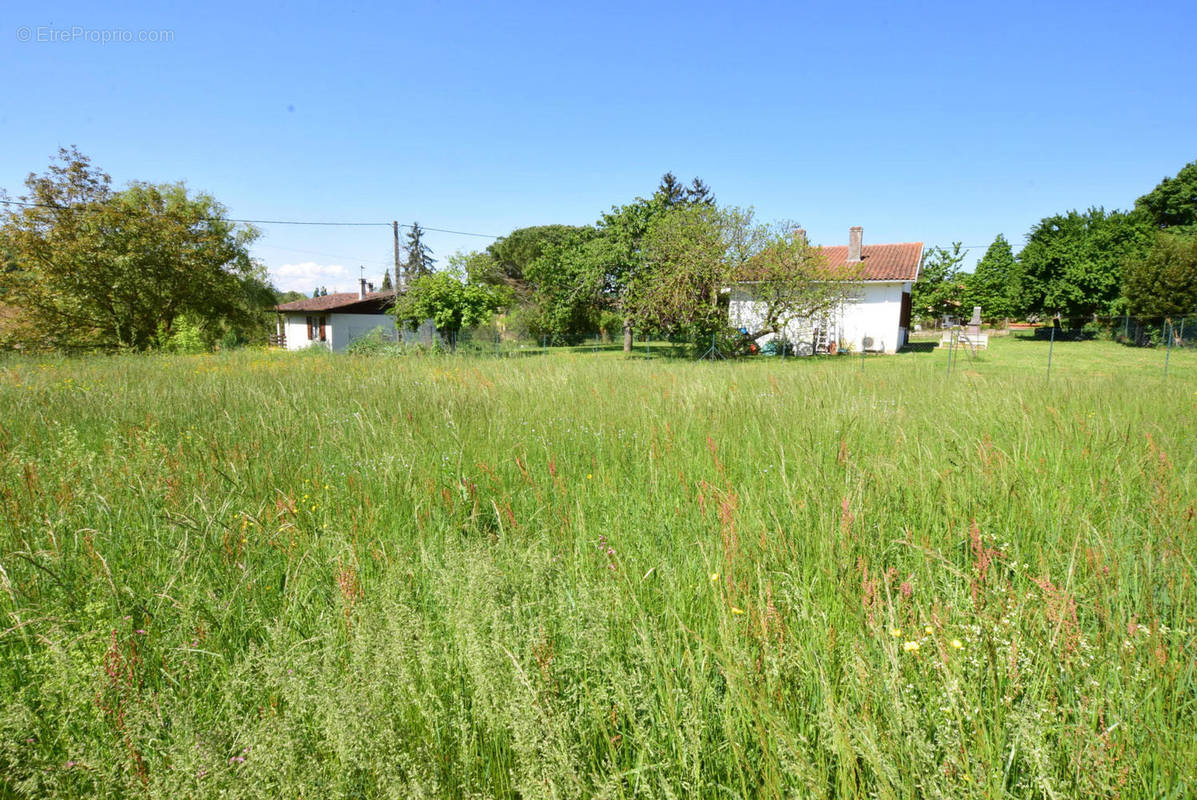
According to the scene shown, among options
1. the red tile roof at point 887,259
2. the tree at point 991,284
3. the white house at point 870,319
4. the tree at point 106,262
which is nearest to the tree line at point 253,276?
the tree at point 106,262

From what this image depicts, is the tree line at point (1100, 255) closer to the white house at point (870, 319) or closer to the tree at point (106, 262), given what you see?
the white house at point (870, 319)

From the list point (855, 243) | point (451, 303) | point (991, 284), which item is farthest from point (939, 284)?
point (451, 303)

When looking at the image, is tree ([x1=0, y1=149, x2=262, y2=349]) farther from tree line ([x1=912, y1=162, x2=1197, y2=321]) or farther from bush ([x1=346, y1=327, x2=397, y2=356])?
tree line ([x1=912, y1=162, x2=1197, y2=321])

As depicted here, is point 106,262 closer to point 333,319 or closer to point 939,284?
point 333,319

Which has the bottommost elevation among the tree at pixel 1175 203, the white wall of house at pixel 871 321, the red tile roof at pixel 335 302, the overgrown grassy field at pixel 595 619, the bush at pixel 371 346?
the overgrown grassy field at pixel 595 619

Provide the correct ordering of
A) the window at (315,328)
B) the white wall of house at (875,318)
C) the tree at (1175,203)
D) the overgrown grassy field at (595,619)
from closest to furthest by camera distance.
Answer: the overgrown grassy field at (595,619)
the white wall of house at (875,318)
the tree at (1175,203)
the window at (315,328)

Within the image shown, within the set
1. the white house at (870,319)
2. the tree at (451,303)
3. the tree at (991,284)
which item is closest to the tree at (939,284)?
the tree at (991,284)

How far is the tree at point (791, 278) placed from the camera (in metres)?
22.2

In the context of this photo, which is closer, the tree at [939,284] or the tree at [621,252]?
the tree at [621,252]

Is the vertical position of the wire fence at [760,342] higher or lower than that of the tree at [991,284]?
lower

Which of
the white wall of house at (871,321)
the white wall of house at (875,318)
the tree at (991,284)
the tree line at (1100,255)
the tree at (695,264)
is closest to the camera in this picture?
the tree at (695,264)

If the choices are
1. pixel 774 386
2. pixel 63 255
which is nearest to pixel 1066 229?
pixel 774 386

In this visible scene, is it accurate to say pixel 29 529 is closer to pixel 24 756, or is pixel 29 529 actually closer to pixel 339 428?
pixel 24 756

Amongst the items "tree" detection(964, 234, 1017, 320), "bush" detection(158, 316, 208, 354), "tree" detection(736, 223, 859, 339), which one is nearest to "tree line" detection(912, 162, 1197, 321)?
"tree" detection(964, 234, 1017, 320)
